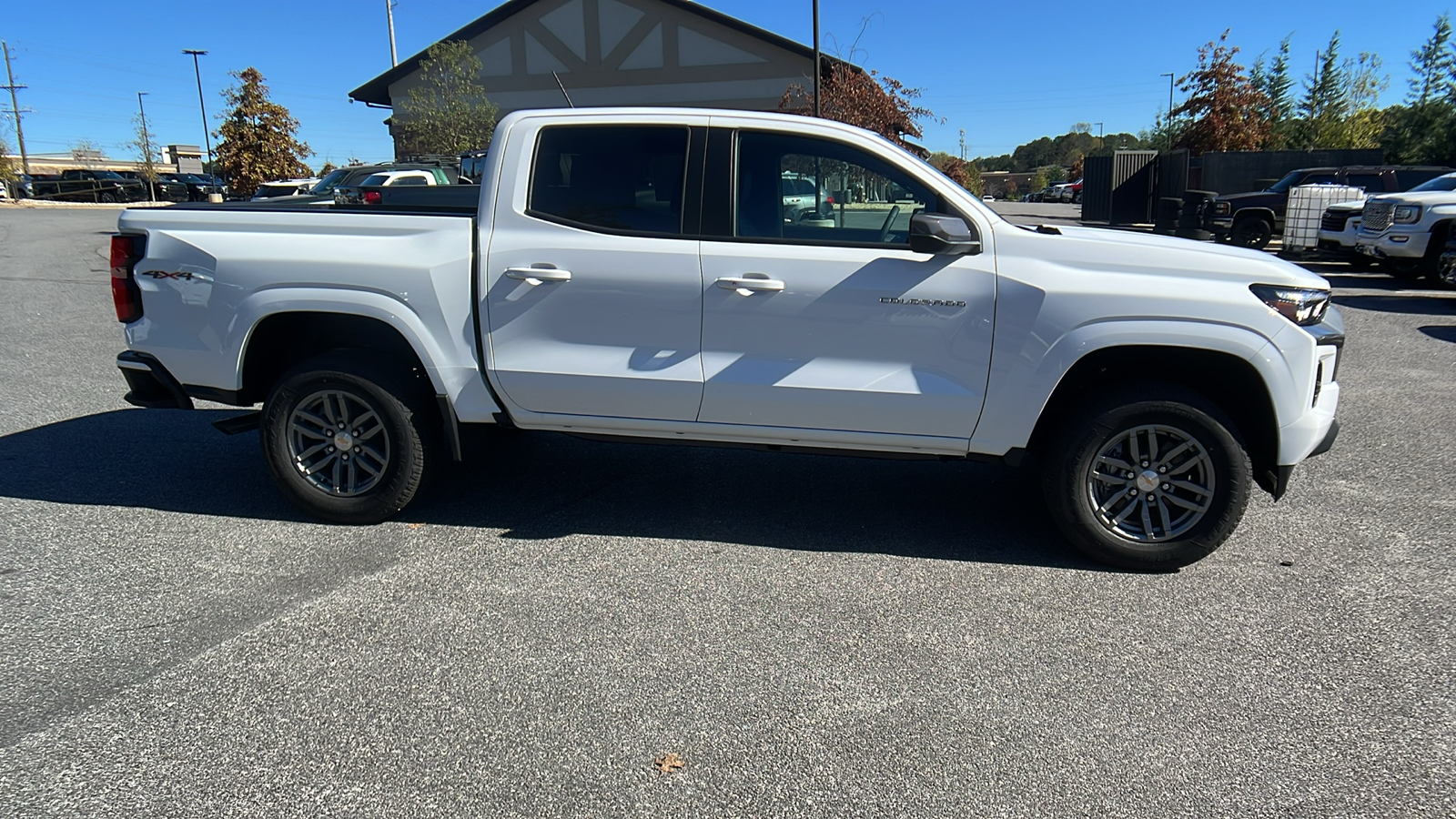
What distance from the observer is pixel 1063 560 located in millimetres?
4477

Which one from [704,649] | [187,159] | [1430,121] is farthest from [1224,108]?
[187,159]

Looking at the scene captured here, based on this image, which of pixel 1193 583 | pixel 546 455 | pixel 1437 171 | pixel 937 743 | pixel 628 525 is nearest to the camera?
pixel 937 743

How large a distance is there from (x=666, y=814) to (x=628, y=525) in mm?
2276

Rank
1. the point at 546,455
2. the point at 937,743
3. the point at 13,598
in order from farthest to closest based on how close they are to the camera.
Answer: the point at 546,455 < the point at 13,598 < the point at 937,743

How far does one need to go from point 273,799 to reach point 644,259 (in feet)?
8.48

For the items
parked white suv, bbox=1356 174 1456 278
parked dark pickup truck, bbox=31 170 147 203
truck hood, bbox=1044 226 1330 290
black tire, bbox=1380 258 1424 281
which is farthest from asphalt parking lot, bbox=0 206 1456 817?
parked dark pickup truck, bbox=31 170 147 203

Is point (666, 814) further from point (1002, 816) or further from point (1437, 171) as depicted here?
point (1437, 171)

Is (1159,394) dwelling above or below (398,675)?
above

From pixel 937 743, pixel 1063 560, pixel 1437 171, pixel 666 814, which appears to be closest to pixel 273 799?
pixel 666 814

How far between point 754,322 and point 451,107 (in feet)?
114

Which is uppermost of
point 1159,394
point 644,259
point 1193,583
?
point 644,259

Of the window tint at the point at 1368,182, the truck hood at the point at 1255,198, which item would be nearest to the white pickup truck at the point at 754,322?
the window tint at the point at 1368,182

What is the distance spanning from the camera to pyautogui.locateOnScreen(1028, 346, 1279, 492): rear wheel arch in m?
4.22

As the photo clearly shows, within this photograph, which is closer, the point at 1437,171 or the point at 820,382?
the point at 820,382
